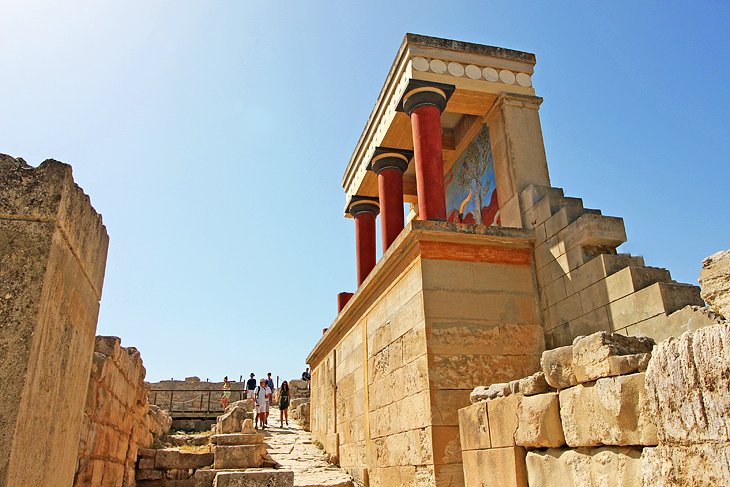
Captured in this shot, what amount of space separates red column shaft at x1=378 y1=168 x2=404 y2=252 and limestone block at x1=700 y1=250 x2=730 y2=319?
950 centimetres

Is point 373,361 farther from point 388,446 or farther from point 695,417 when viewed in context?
point 695,417

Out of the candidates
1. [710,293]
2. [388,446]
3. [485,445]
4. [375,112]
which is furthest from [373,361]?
[710,293]

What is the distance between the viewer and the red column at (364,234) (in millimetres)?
13797

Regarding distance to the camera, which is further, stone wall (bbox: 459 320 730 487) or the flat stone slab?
the flat stone slab

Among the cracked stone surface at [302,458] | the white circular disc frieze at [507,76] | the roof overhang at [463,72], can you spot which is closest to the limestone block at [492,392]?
A: the cracked stone surface at [302,458]

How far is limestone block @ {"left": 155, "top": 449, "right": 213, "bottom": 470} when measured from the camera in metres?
10.6

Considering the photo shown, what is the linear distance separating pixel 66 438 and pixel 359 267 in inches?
446

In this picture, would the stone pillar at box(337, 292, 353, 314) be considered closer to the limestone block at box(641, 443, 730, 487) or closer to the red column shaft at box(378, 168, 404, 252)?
the red column shaft at box(378, 168, 404, 252)

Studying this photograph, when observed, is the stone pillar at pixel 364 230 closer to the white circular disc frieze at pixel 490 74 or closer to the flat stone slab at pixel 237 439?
the flat stone slab at pixel 237 439

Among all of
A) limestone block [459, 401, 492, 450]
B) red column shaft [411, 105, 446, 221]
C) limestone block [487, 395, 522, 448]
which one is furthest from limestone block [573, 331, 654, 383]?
red column shaft [411, 105, 446, 221]

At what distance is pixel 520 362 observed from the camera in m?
7.50

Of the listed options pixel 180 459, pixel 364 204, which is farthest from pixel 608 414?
pixel 364 204

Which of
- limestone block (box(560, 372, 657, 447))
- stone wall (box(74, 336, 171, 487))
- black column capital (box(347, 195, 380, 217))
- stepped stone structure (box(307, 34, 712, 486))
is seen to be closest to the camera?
limestone block (box(560, 372, 657, 447))

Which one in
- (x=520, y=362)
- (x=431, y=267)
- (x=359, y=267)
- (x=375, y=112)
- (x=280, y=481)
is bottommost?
(x=280, y=481)
